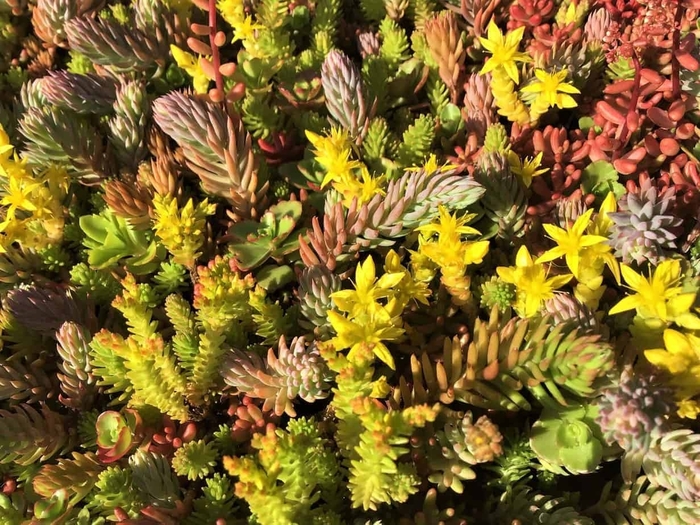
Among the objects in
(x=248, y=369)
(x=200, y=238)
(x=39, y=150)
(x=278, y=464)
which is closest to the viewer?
(x=278, y=464)

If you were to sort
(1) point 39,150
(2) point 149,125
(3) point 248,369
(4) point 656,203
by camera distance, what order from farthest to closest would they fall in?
(2) point 149,125 → (1) point 39,150 → (4) point 656,203 → (3) point 248,369

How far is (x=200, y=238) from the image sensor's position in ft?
5.53

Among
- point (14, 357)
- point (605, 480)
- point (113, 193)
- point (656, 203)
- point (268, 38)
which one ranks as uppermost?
point (268, 38)

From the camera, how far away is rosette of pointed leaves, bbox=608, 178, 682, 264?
1.50 meters

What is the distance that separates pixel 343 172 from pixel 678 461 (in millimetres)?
1048

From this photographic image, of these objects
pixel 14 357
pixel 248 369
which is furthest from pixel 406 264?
pixel 14 357

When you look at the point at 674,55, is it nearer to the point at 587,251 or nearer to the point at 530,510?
the point at 587,251

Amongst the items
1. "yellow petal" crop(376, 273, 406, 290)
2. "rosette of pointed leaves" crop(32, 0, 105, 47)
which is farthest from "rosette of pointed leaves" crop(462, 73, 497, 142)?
"rosette of pointed leaves" crop(32, 0, 105, 47)

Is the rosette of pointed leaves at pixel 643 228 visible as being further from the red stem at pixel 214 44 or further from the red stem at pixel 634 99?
the red stem at pixel 214 44

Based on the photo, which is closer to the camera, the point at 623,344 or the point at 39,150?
the point at 623,344

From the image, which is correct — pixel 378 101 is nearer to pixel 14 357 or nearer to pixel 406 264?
pixel 406 264

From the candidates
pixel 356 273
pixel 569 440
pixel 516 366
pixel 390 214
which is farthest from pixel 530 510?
pixel 390 214

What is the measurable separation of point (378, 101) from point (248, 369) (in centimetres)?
100

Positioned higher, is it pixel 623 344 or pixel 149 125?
pixel 149 125
